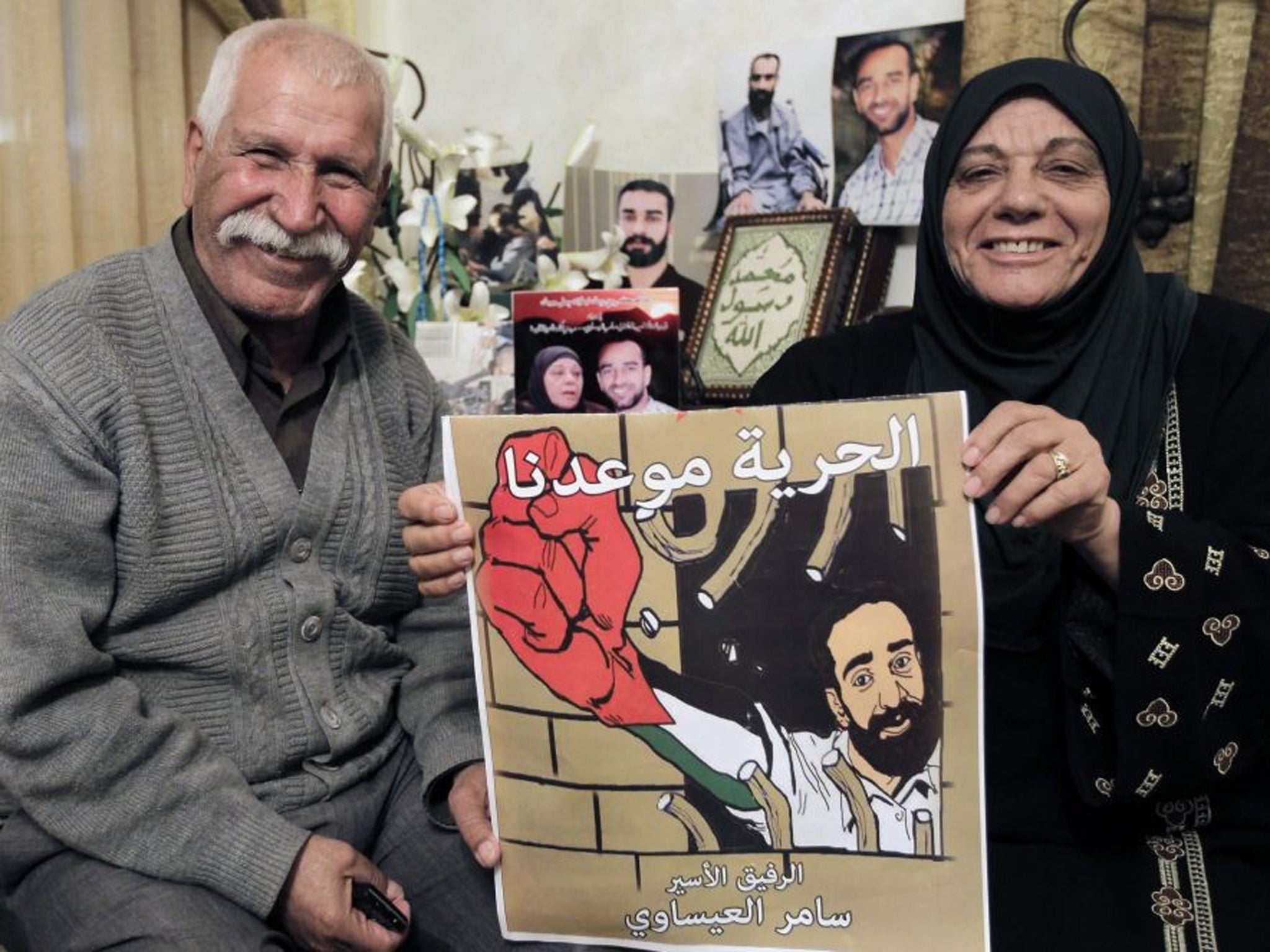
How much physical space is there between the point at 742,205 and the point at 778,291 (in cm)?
25

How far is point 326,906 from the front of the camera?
0.95m

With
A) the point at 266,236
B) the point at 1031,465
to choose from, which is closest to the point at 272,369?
the point at 266,236

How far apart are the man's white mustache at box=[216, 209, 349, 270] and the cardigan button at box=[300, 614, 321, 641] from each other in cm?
33

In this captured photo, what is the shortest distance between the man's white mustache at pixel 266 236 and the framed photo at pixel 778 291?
2.50 ft

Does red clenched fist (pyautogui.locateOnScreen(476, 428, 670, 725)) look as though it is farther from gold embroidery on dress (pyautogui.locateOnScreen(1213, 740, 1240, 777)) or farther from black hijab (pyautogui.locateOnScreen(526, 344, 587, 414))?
black hijab (pyautogui.locateOnScreen(526, 344, 587, 414))

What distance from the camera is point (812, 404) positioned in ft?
2.86

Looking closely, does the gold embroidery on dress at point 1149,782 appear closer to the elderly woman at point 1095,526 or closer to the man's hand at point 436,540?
the elderly woman at point 1095,526

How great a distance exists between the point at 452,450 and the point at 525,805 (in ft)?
0.96

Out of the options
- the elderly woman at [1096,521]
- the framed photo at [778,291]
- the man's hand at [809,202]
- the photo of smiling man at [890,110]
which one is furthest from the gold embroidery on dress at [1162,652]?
the man's hand at [809,202]

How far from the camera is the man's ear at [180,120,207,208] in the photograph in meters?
1.11

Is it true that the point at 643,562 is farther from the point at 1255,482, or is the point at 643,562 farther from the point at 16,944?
the point at 16,944

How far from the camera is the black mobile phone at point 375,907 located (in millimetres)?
972

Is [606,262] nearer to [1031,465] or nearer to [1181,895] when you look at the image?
[1031,465]

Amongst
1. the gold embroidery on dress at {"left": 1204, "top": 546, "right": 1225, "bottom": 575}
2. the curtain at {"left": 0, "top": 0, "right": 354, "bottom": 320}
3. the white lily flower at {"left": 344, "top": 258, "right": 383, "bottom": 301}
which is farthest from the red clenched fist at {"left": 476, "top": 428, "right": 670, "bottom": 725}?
the white lily flower at {"left": 344, "top": 258, "right": 383, "bottom": 301}
